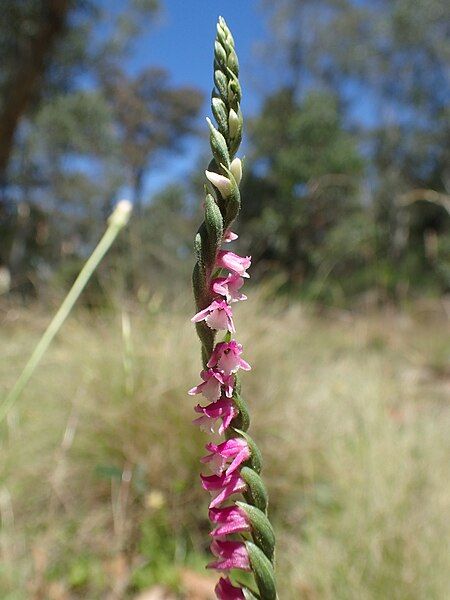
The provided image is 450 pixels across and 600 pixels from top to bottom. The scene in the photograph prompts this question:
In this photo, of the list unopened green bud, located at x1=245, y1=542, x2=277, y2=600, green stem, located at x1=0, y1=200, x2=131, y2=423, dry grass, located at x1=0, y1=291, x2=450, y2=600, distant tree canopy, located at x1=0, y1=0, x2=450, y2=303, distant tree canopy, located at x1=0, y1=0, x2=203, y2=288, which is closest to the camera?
unopened green bud, located at x1=245, y1=542, x2=277, y2=600

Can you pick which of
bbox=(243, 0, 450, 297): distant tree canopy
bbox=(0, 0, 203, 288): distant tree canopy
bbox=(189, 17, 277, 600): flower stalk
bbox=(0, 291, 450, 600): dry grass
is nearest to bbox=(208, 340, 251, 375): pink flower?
bbox=(189, 17, 277, 600): flower stalk

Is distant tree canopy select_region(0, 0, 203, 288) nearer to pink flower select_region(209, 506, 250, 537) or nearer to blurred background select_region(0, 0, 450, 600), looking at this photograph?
blurred background select_region(0, 0, 450, 600)

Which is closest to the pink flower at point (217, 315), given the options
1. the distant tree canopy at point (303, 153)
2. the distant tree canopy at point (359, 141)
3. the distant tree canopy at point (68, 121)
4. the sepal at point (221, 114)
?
the sepal at point (221, 114)

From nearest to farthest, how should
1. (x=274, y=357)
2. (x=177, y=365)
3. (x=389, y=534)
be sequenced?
(x=389, y=534)
(x=177, y=365)
(x=274, y=357)

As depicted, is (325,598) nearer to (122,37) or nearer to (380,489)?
(380,489)

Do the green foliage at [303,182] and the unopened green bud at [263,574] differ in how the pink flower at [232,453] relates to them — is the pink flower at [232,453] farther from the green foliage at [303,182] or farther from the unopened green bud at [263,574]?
the green foliage at [303,182]

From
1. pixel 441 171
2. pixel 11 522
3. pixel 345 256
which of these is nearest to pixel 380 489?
pixel 11 522

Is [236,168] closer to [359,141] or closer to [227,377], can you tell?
[227,377]
